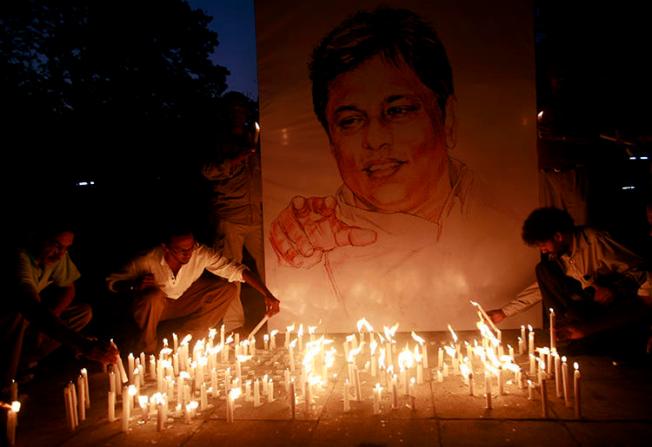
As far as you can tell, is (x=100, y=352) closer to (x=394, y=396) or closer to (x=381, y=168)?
(x=394, y=396)

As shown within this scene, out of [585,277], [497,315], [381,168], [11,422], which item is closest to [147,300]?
[11,422]

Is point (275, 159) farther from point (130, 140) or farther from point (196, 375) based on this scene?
point (130, 140)

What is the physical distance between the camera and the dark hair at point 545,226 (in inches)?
205

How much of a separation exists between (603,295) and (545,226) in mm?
838

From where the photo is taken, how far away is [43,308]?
457 centimetres

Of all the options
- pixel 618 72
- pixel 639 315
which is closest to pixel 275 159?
pixel 639 315

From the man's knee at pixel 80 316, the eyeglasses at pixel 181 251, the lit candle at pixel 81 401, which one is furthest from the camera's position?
the eyeglasses at pixel 181 251

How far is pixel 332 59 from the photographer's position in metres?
6.21

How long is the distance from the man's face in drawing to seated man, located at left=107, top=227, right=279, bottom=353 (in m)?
1.77

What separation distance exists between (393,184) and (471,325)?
188 centimetres

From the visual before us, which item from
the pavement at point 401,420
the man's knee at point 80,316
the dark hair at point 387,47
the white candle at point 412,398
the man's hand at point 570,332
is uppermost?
the dark hair at point 387,47

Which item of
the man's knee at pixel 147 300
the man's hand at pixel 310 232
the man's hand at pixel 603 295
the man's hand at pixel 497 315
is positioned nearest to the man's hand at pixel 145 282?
the man's knee at pixel 147 300

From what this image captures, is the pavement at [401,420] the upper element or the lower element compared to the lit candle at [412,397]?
lower

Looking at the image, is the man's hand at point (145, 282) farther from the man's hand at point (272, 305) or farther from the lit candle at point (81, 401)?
the lit candle at point (81, 401)
